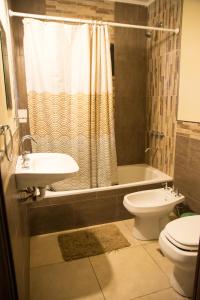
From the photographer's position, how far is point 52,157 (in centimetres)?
182

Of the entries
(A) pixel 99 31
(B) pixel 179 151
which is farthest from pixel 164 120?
(A) pixel 99 31

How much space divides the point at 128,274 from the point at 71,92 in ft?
5.93

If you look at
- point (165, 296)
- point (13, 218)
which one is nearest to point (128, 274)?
point (165, 296)

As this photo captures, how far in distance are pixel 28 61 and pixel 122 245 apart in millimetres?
2040

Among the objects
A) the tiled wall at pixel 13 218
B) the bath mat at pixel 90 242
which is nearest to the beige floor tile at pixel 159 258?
the bath mat at pixel 90 242

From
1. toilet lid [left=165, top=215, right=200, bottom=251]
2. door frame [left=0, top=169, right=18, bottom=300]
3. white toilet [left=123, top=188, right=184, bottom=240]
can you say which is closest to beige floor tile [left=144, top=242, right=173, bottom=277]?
white toilet [left=123, top=188, right=184, bottom=240]

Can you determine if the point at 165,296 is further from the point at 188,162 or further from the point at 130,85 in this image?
the point at 130,85

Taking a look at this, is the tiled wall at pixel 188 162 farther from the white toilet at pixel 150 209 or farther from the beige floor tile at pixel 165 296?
the beige floor tile at pixel 165 296

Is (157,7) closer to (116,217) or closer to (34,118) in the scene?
(34,118)

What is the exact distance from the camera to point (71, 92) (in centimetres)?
232

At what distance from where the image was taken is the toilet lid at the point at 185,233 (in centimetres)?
137

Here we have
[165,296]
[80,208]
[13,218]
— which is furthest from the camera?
[80,208]

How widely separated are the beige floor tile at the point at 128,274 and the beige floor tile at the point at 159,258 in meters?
0.04

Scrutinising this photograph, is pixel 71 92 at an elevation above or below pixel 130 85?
below
